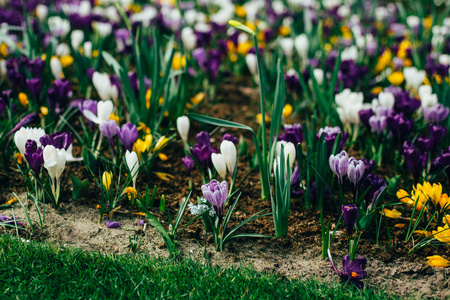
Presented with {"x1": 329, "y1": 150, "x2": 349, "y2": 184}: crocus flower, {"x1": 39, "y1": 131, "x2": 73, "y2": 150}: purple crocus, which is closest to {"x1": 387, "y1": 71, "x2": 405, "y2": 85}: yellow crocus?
{"x1": 329, "y1": 150, "x2": 349, "y2": 184}: crocus flower

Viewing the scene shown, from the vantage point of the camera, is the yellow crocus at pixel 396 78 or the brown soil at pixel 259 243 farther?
the yellow crocus at pixel 396 78

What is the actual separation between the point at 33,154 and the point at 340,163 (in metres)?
1.41

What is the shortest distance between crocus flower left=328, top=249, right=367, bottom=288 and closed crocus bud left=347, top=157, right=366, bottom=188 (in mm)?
366

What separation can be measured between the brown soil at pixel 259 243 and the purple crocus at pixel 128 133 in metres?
0.28

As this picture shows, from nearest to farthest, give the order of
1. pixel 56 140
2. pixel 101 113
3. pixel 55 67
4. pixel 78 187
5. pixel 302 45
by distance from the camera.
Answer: pixel 56 140
pixel 78 187
pixel 101 113
pixel 55 67
pixel 302 45

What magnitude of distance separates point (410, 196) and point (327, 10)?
4210 mm

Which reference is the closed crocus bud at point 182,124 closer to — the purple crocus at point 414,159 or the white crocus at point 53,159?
the white crocus at point 53,159

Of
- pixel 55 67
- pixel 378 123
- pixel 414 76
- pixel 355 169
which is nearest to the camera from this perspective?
pixel 355 169

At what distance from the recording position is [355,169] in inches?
78.0

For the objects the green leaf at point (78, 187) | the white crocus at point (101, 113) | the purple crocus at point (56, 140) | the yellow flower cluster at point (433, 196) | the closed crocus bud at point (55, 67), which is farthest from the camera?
the closed crocus bud at point (55, 67)

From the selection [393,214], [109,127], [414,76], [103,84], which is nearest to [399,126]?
[393,214]

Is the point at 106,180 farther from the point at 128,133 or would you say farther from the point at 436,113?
the point at 436,113

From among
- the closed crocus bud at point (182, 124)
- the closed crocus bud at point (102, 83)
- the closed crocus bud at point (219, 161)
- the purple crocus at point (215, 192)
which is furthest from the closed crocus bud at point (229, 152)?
the closed crocus bud at point (102, 83)

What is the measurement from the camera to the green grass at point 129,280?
175 centimetres
